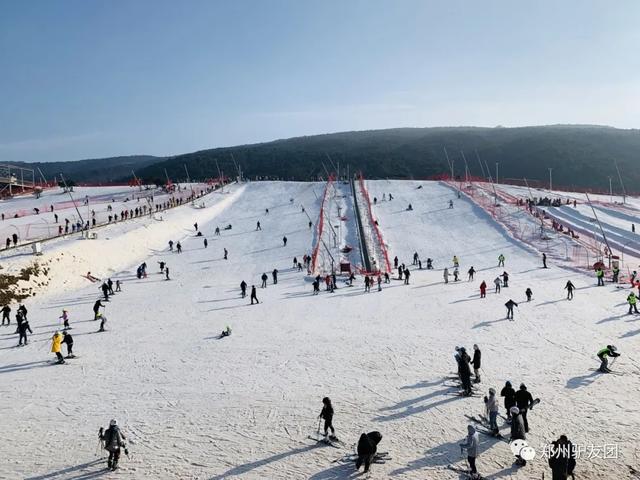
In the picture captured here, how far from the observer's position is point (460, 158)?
124750 millimetres

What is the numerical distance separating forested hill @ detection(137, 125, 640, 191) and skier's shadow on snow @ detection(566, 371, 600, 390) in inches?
3640

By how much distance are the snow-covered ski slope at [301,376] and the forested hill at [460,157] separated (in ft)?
287

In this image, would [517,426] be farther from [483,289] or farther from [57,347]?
[483,289]

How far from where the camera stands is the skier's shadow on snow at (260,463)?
8109 mm

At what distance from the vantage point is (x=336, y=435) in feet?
30.3

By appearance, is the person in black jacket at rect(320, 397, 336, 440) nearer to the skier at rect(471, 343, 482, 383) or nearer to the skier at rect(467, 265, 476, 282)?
the skier at rect(471, 343, 482, 383)

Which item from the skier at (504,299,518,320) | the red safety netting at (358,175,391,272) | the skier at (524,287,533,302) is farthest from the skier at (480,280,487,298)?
the red safety netting at (358,175,391,272)

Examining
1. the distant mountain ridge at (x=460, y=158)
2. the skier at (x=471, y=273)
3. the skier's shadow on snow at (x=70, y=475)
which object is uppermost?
the distant mountain ridge at (x=460, y=158)

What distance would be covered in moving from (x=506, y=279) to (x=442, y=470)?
1646cm

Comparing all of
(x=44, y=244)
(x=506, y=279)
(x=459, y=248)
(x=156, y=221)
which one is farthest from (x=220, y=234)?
(x=506, y=279)

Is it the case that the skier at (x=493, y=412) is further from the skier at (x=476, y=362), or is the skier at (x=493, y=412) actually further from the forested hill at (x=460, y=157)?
the forested hill at (x=460, y=157)

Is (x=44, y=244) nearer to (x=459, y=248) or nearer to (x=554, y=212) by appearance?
(x=459, y=248)

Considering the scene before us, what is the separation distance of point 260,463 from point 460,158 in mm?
124141

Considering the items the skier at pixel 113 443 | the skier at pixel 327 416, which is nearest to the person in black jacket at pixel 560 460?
the skier at pixel 327 416
